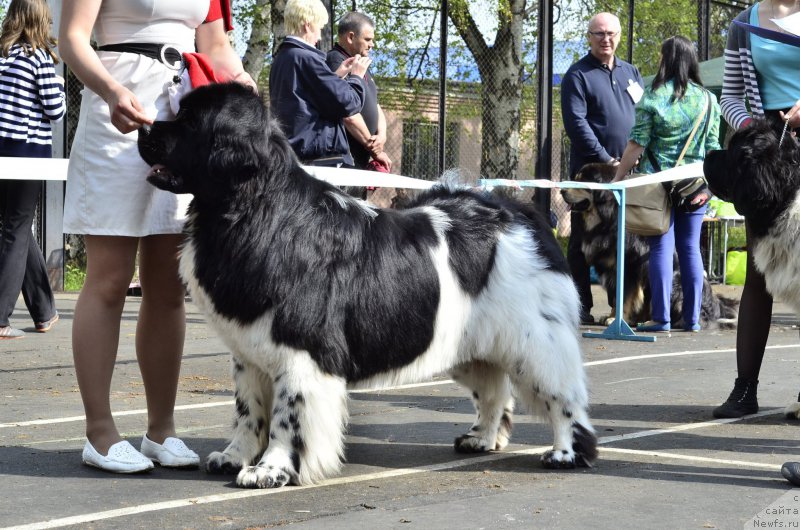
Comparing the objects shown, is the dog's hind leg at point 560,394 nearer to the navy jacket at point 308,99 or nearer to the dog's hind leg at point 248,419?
the dog's hind leg at point 248,419

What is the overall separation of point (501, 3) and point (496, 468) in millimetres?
13657

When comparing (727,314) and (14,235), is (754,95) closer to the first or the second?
(727,314)

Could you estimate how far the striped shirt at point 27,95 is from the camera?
8.48 m

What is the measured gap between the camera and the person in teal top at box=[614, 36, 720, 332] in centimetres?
942

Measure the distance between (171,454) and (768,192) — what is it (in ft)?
9.17

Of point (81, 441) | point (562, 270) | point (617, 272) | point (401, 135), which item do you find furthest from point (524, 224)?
point (401, 135)

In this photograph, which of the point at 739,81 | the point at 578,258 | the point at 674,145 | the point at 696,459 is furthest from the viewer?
the point at 578,258

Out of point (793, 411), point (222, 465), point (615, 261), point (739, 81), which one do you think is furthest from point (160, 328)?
point (615, 261)

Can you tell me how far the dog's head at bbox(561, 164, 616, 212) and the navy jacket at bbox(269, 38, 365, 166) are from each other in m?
3.33

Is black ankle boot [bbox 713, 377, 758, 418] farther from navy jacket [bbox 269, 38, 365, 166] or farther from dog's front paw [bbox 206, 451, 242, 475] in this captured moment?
navy jacket [bbox 269, 38, 365, 166]

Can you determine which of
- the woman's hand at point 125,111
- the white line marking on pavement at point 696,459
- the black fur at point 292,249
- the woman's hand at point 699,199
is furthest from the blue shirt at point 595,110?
the woman's hand at point 125,111

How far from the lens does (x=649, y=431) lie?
18.0ft

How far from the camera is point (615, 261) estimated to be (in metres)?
10.2

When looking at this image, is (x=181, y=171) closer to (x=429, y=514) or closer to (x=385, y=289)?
(x=385, y=289)
